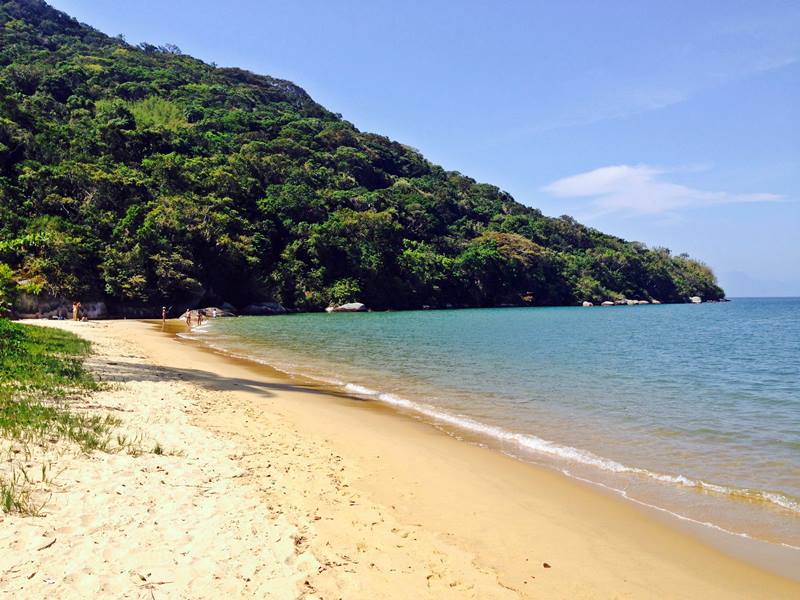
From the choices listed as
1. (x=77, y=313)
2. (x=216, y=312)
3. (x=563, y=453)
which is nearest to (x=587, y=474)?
(x=563, y=453)

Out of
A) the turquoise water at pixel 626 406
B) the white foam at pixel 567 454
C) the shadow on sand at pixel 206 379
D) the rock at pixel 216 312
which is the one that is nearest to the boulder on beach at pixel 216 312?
the rock at pixel 216 312

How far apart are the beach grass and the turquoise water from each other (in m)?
6.87

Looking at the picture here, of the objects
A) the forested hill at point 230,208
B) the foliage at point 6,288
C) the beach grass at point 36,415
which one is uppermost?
the forested hill at point 230,208

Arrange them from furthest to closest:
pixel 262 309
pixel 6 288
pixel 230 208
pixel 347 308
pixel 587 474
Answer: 1. pixel 347 308
2. pixel 230 208
3. pixel 262 309
4. pixel 6 288
5. pixel 587 474

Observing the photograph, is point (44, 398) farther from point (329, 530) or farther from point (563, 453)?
point (563, 453)

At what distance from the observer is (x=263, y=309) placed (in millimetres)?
65938

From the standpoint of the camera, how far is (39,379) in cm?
1000

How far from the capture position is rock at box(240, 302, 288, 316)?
6569cm

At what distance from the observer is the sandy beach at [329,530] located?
3965mm

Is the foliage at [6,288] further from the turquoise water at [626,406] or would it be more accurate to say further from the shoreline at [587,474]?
the turquoise water at [626,406]

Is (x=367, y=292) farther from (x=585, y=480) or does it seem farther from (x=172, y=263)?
(x=585, y=480)

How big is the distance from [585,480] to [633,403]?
6.23 m

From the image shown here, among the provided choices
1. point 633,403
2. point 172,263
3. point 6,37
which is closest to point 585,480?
point 633,403

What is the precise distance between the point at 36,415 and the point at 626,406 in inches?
491
